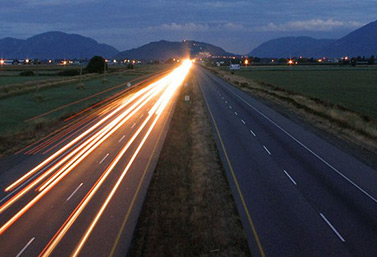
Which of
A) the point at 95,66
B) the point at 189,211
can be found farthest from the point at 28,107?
the point at 95,66

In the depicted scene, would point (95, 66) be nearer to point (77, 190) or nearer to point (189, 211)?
point (77, 190)

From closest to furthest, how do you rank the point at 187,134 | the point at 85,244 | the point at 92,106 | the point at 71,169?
the point at 85,244
the point at 71,169
the point at 187,134
the point at 92,106

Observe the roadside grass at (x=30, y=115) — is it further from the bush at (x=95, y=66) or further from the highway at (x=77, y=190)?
the bush at (x=95, y=66)

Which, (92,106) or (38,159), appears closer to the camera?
(38,159)

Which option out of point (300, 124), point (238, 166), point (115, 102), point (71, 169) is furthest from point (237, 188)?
point (115, 102)

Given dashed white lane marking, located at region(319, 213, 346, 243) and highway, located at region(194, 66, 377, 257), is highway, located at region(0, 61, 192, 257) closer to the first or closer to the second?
highway, located at region(194, 66, 377, 257)

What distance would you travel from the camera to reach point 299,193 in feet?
64.5

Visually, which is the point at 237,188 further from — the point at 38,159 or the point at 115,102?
the point at 115,102

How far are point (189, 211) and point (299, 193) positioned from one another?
6.28 m

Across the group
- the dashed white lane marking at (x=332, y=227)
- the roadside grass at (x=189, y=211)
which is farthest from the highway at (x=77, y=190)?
the dashed white lane marking at (x=332, y=227)

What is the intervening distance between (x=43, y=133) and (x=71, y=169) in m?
13.2

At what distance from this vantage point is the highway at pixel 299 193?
1488 centimetres

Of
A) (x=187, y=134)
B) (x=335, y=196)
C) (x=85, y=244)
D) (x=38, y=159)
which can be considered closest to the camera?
(x=85, y=244)

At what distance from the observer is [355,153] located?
27500 mm
